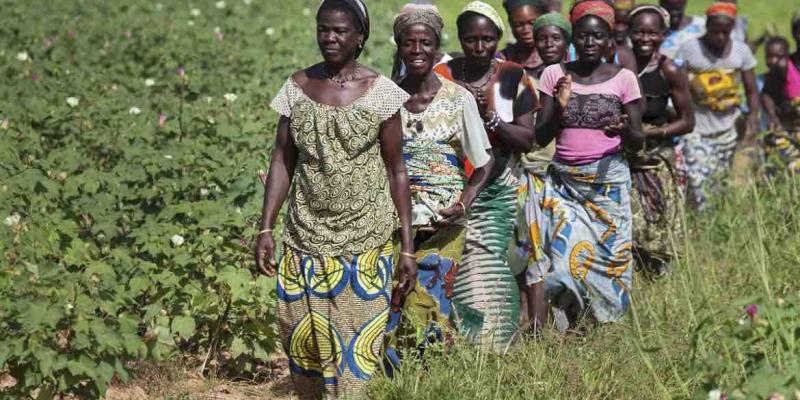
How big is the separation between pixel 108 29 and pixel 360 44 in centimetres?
811

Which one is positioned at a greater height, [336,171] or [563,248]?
[336,171]

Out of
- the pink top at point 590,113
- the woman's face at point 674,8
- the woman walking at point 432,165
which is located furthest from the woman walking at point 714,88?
the woman walking at point 432,165

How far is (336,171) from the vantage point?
5.58m

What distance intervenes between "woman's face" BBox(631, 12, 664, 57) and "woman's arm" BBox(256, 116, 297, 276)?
10.5ft

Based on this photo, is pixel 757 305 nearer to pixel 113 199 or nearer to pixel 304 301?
pixel 304 301

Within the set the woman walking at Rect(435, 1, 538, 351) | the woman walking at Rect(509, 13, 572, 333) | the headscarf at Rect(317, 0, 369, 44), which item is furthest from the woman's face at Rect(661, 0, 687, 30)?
the headscarf at Rect(317, 0, 369, 44)

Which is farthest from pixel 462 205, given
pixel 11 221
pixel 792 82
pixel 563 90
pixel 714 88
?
pixel 792 82

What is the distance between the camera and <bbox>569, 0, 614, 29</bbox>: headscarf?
23.5 ft

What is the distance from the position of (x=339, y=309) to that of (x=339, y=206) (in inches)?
17.1

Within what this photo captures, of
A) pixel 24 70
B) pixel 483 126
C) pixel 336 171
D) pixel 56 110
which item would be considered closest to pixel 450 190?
pixel 483 126

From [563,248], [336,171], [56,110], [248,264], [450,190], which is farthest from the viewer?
[56,110]

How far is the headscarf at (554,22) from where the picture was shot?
7551mm

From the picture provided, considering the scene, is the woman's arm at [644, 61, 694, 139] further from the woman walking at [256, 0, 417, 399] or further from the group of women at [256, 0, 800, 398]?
the woman walking at [256, 0, 417, 399]

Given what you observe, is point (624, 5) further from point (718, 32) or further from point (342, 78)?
point (342, 78)
